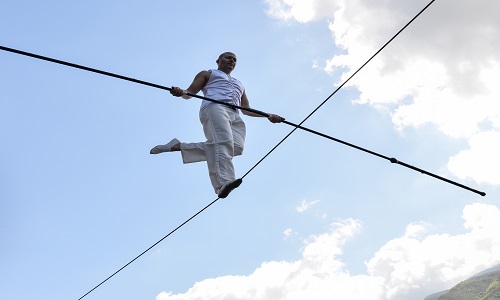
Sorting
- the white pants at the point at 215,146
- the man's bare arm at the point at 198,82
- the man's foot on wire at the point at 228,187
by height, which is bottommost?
the man's foot on wire at the point at 228,187

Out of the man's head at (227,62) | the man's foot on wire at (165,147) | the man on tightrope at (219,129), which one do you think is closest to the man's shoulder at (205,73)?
the man on tightrope at (219,129)

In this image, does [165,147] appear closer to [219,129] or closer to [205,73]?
[219,129]

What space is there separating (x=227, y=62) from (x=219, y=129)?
93 centimetres

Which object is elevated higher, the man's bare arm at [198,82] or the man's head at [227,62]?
the man's head at [227,62]

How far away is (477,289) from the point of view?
529ft

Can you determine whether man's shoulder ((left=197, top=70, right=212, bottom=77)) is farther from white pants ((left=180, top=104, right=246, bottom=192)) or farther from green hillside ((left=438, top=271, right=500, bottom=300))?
green hillside ((left=438, top=271, right=500, bottom=300))

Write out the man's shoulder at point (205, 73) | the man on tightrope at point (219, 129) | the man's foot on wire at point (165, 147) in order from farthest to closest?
the man's shoulder at point (205, 73)
the man's foot on wire at point (165, 147)
the man on tightrope at point (219, 129)

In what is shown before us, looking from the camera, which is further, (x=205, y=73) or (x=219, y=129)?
(x=205, y=73)

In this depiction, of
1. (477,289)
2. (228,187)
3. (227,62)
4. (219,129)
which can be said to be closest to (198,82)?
(227,62)

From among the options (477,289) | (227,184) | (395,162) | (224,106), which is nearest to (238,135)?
(224,106)

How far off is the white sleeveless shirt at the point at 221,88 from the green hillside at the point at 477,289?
512 feet

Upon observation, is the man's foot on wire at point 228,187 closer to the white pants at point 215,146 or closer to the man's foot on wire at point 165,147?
the white pants at point 215,146

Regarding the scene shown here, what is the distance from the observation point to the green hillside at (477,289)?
492ft

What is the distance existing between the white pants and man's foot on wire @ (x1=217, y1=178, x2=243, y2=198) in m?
0.16
